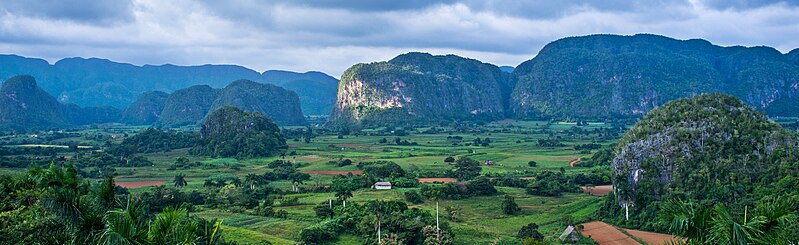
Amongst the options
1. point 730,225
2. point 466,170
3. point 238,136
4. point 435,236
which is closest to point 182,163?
point 238,136

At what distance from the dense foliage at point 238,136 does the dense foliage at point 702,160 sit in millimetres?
59552

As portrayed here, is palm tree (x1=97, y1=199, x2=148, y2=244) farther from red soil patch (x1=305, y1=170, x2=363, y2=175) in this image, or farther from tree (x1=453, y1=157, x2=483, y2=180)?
red soil patch (x1=305, y1=170, x2=363, y2=175)

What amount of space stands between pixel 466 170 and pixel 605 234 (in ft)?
Answer: 90.8

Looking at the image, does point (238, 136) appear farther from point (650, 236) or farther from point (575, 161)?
point (650, 236)

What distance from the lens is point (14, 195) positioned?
19.6 meters

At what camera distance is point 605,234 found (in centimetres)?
3688

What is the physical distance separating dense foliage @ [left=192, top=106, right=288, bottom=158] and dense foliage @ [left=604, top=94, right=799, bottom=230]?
→ 59552 mm

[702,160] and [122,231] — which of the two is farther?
[702,160]

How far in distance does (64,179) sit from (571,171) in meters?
55.8

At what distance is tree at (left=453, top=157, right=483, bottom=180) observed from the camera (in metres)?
61.3

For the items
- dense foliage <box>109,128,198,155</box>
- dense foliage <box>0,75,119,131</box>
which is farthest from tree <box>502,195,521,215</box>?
dense foliage <box>0,75,119,131</box>

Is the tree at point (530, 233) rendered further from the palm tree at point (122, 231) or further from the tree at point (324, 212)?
the palm tree at point (122, 231)

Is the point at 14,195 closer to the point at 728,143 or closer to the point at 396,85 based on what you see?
the point at 728,143

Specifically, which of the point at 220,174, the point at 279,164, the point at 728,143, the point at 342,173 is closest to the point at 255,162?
the point at 279,164
